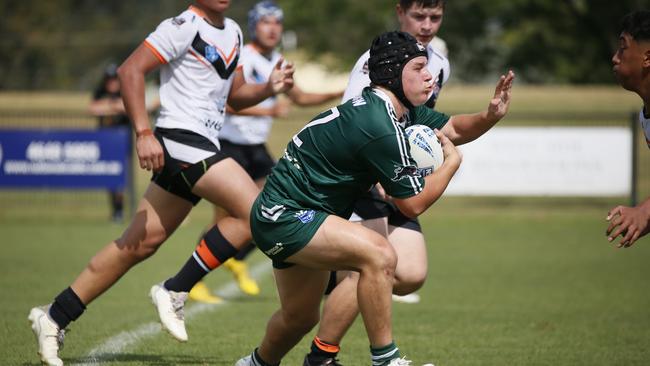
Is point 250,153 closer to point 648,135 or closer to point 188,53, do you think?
point 188,53

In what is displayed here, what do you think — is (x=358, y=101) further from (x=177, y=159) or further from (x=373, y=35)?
(x=373, y=35)

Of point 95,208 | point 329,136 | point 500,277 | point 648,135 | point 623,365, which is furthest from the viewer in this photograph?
point 95,208

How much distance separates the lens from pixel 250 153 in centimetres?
998

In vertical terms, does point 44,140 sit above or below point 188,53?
below

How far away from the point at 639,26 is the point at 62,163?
12.7 m

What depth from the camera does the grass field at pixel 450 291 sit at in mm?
6824

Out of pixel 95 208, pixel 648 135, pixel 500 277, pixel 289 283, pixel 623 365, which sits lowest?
pixel 95 208

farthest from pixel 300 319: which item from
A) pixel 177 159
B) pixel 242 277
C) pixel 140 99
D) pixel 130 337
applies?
pixel 242 277

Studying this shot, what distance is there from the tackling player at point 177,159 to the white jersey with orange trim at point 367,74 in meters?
0.45

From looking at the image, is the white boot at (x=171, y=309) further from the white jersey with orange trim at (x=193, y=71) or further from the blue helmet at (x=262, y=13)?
the blue helmet at (x=262, y=13)

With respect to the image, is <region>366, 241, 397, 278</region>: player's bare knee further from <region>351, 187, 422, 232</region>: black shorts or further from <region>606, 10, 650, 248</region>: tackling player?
<region>606, 10, 650, 248</region>: tackling player

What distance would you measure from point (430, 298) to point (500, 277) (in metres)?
1.64

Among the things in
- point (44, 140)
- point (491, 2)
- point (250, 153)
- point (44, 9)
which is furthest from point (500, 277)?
point (44, 9)

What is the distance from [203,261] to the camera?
6340 millimetres
